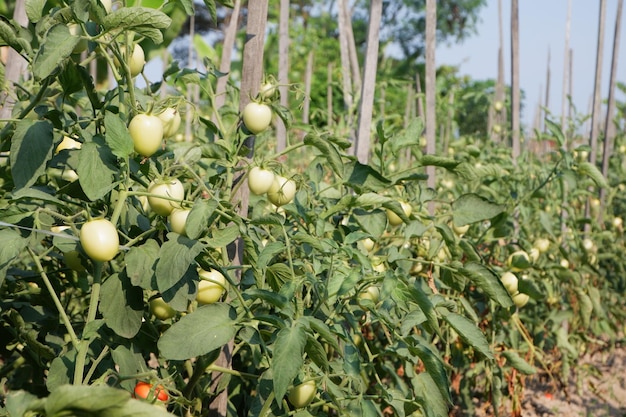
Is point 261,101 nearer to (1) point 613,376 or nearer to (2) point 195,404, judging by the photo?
(2) point 195,404

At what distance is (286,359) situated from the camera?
0.83 metres

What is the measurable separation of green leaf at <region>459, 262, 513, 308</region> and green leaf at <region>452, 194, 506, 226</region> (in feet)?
0.77

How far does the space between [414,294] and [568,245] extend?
5.44 ft

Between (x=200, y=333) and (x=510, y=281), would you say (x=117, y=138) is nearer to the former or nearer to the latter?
(x=200, y=333)

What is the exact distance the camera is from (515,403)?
199cm

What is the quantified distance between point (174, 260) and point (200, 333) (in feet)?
0.35

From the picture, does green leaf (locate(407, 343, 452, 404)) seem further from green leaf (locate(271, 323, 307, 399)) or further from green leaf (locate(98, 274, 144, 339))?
green leaf (locate(98, 274, 144, 339))

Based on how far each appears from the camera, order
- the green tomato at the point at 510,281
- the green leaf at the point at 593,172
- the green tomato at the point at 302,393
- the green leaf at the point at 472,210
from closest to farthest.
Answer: the green tomato at the point at 302,393 → the green leaf at the point at 472,210 → the green tomato at the point at 510,281 → the green leaf at the point at 593,172

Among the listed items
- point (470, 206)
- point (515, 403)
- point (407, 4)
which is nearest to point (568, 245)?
point (515, 403)

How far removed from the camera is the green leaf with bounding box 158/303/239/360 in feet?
3.04

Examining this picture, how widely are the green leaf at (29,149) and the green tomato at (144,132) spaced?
0.34 ft

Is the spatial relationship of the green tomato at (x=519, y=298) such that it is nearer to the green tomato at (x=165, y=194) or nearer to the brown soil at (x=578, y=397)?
the brown soil at (x=578, y=397)

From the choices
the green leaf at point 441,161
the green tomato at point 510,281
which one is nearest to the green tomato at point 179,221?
the green leaf at point 441,161

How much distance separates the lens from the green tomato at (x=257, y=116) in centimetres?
117
